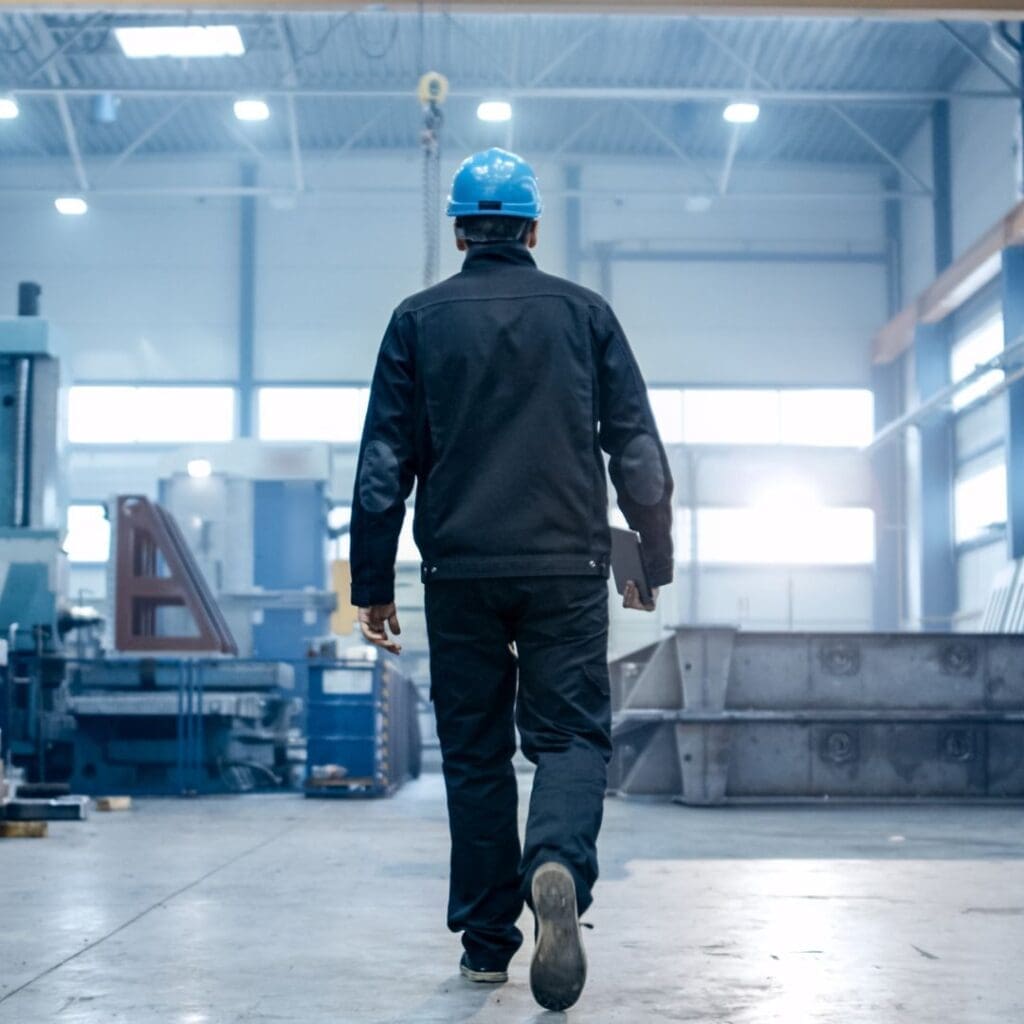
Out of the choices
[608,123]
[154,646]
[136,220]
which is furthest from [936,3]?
[136,220]

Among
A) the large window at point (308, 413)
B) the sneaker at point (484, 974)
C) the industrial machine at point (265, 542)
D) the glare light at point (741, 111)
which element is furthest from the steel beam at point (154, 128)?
the sneaker at point (484, 974)

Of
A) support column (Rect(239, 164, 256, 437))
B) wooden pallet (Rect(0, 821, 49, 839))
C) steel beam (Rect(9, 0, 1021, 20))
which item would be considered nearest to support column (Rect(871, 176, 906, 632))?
support column (Rect(239, 164, 256, 437))

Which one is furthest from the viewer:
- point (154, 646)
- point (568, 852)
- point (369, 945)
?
point (154, 646)

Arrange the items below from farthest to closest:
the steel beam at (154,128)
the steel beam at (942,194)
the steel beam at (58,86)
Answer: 1. the steel beam at (942,194)
2. the steel beam at (154,128)
3. the steel beam at (58,86)

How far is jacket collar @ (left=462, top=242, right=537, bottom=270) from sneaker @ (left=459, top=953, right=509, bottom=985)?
1378 mm

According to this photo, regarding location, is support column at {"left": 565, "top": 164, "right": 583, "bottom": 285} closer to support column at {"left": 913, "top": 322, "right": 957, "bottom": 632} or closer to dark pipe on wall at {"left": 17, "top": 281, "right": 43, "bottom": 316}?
support column at {"left": 913, "top": 322, "right": 957, "bottom": 632}

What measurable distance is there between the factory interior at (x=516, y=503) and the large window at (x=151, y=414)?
0.23 feet

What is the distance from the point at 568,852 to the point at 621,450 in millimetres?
791

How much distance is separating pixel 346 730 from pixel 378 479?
8.46 metres

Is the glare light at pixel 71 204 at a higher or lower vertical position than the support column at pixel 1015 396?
higher

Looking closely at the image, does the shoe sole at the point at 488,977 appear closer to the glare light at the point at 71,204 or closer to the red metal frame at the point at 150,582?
the red metal frame at the point at 150,582

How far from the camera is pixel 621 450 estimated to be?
120 inches

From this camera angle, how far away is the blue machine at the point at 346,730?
36.4ft

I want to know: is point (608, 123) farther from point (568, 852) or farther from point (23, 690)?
point (568, 852)
